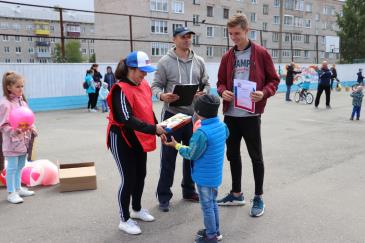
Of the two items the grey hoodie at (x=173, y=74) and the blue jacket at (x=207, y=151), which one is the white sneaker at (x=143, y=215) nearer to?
the blue jacket at (x=207, y=151)

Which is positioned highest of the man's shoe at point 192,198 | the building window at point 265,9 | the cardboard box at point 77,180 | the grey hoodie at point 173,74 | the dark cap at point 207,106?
the building window at point 265,9

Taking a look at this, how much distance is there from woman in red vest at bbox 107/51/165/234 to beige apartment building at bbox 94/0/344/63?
34260 mm

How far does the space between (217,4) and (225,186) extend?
5273 cm

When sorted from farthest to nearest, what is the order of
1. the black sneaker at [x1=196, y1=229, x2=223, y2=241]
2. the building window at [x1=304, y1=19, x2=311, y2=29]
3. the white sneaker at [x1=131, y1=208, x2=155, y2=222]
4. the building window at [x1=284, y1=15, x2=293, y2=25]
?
the building window at [x1=304, y1=19, x2=311, y2=29] < the building window at [x1=284, y1=15, x2=293, y2=25] < the white sneaker at [x1=131, y1=208, x2=155, y2=222] < the black sneaker at [x1=196, y1=229, x2=223, y2=241]

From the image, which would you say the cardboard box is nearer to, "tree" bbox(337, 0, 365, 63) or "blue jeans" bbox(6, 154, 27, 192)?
"blue jeans" bbox(6, 154, 27, 192)

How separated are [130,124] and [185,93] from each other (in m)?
0.93

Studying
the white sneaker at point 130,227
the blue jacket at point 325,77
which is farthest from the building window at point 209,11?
the white sneaker at point 130,227

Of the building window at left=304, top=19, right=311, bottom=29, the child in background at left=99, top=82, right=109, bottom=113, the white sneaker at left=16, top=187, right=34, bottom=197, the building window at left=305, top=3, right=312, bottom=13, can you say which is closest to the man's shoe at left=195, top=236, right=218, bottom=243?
the white sneaker at left=16, top=187, right=34, bottom=197

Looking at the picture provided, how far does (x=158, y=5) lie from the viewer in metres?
48.2

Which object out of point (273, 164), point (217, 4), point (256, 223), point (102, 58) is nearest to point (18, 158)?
point (256, 223)

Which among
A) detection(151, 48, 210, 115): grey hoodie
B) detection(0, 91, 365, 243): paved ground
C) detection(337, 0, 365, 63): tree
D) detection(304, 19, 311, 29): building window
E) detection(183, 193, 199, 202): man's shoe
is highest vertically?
detection(304, 19, 311, 29): building window

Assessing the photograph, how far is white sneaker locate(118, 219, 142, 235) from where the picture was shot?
371 cm

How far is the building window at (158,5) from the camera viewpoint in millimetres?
47562

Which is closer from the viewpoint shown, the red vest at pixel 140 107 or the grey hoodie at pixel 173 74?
the red vest at pixel 140 107
